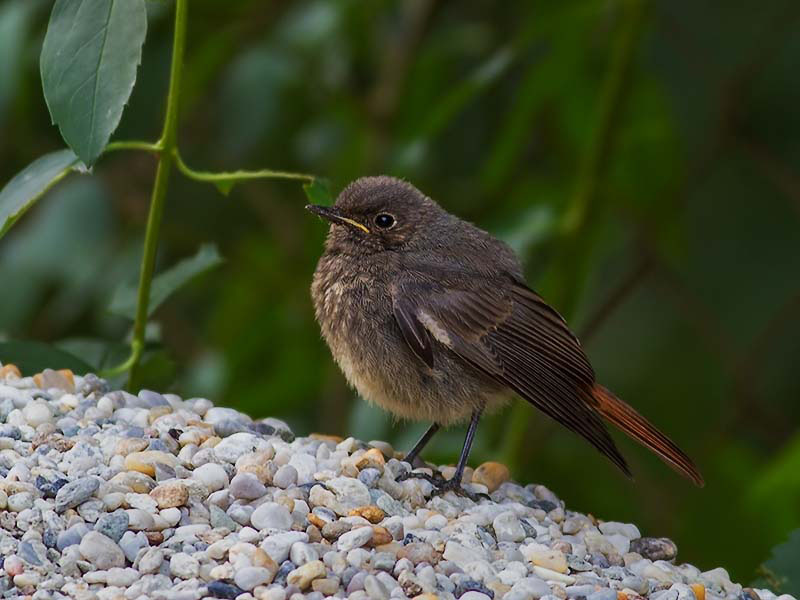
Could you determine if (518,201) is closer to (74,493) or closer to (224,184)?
(224,184)

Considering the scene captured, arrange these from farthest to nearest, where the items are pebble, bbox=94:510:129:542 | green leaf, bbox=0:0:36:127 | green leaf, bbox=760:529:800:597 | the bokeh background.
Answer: green leaf, bbox=0:0:36:127 → the bokeh background → green leaf, bbox=760:529:800:597 → pebble, bbox=94:510:129:542

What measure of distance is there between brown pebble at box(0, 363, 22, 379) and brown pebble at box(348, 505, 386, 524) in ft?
3.70

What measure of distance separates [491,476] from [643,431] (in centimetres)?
45

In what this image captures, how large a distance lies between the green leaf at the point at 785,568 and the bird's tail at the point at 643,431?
0.30 m

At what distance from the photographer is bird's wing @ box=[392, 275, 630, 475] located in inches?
151

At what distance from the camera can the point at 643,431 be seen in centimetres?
393

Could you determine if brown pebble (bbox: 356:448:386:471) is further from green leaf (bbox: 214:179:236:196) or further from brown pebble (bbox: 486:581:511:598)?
green leaf (bbox: 214:179:236:196)

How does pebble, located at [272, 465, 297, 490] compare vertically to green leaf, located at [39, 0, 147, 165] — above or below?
below

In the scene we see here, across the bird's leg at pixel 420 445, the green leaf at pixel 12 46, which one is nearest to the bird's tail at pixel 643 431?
the bird's leg at pixel 420 445

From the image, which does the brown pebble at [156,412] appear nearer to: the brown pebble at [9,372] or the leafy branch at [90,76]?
the brown pebble at [9,372]

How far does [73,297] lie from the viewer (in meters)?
6.34

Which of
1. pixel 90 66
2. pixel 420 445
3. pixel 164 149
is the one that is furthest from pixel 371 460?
pixel 90 66

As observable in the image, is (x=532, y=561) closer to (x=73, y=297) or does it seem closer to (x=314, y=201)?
(x=314, y=201)

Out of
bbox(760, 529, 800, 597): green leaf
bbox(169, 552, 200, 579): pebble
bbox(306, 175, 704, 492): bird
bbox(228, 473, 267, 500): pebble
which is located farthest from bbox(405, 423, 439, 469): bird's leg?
bbox(169, 552, 200, 579): pebble
